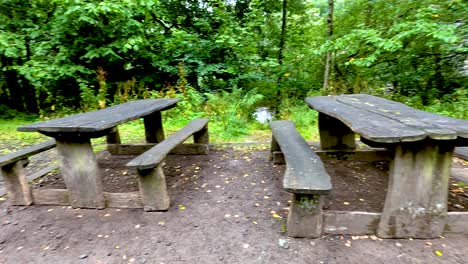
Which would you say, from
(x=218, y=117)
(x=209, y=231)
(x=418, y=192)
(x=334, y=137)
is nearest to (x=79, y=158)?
(x=209, y=231)

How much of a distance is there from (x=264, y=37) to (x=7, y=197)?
7.24 meters

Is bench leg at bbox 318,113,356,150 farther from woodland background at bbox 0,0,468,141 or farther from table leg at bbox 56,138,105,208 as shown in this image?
table leg at bbox 56,138,105,208

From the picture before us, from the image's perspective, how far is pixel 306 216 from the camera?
Result: 2.03 meters

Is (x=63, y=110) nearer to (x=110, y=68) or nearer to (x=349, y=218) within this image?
(x=110, y=68)

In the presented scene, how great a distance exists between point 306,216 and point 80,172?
198 cm

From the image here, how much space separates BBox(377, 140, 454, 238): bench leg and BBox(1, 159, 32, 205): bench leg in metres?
3.12

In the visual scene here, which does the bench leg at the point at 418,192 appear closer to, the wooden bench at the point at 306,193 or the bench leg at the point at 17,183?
the wooden bench at the point at 306,193

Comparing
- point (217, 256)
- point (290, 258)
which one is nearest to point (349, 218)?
point (290, 258)

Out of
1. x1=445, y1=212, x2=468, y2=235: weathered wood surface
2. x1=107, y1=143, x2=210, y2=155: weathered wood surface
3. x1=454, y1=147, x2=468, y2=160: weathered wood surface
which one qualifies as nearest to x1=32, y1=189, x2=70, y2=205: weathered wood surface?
x1=107, y1=143, x2=210, y2=155: weathered wood surface

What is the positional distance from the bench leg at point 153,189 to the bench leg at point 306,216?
1.13 m

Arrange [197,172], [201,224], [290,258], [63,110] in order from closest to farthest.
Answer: [290,258], [201,224], [197,172], [63,110]

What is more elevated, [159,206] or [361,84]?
[361,84]

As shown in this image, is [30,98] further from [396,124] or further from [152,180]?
[396,124]

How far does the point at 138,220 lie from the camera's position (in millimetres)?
2381
